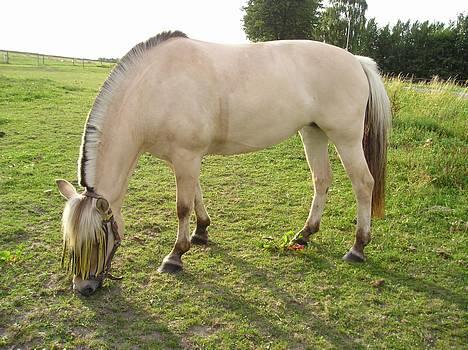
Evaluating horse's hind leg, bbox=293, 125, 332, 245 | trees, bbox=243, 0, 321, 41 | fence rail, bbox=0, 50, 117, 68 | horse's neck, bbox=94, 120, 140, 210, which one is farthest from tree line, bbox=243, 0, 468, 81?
horse's neck, bbox=94, 120, 140, 210

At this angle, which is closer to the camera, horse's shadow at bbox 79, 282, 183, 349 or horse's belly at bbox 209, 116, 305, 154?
horse's shadow at bbox 79, 282, 183, 349

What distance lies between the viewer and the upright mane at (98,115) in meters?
2.95

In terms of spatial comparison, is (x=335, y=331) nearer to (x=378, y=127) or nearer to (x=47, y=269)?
(x=378, y=127)

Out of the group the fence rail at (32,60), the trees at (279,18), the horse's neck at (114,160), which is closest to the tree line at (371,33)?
the trees at (279,18)

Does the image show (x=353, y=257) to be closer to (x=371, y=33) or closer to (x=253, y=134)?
(x=253, y=134)

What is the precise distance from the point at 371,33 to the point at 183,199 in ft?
111

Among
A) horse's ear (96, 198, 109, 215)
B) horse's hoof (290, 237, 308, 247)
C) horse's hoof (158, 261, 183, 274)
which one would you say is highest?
horse's ear (96, 198, 109, 215)

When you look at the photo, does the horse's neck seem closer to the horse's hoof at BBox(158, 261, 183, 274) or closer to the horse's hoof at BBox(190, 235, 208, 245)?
the horse's hoof at BBox(158, 261, 183, 274)

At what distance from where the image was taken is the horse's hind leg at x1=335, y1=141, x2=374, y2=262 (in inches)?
147

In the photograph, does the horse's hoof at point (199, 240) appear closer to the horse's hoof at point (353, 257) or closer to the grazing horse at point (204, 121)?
the grazing horse at point (204, 121)

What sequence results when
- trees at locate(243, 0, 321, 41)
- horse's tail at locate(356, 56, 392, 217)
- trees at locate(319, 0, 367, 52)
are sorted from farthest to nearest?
trees at locate(319, 0, 367, 52) → trees at locate(243, 0, 321, 41) → horse's tail at locate(356, 56, 392, 217)

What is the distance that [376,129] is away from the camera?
13.0 ft

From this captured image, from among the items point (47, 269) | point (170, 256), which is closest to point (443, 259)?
point (170, 256)

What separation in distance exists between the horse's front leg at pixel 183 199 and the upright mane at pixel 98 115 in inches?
26.1
